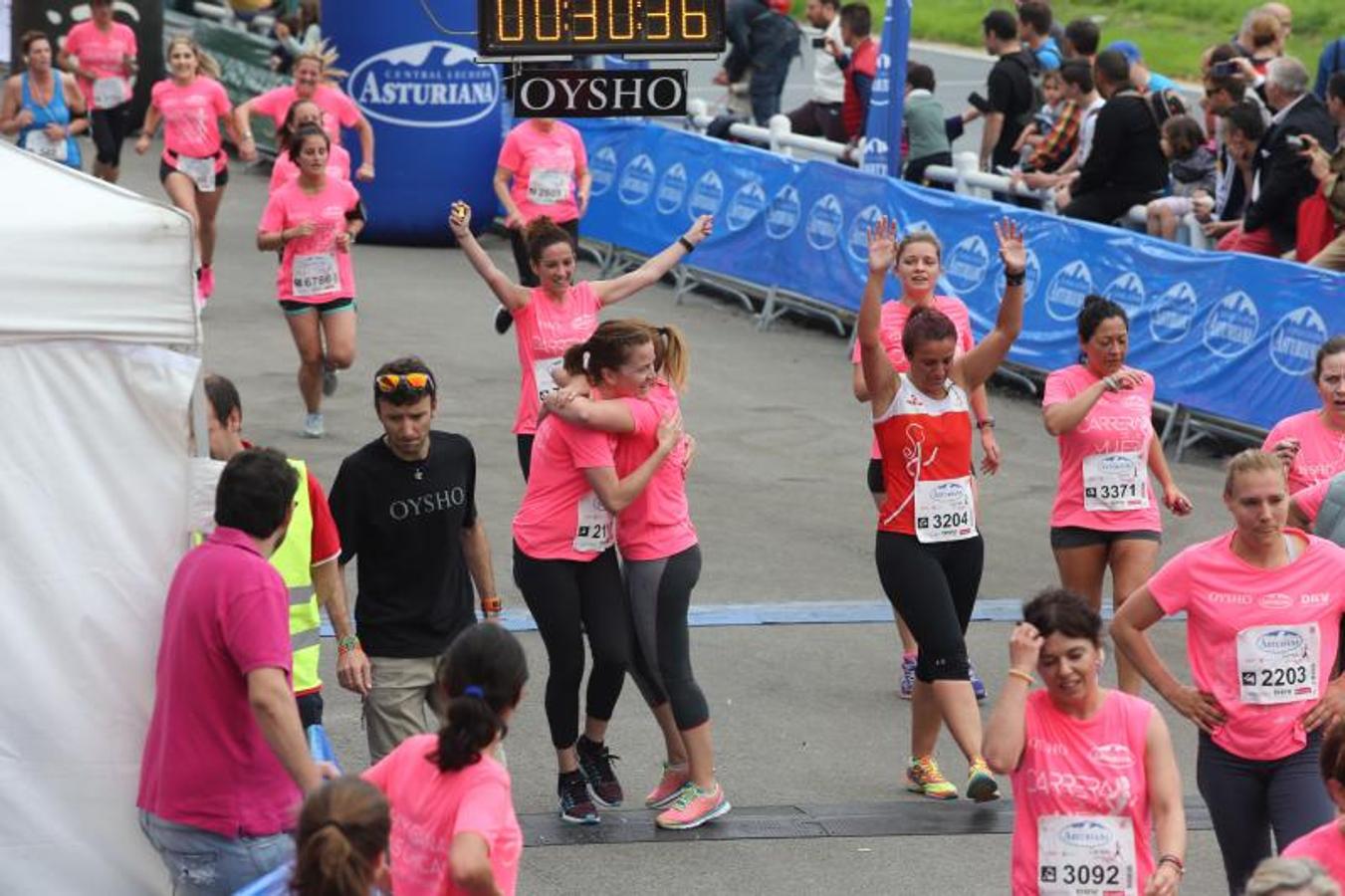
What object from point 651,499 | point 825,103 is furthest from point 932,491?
point 825,103

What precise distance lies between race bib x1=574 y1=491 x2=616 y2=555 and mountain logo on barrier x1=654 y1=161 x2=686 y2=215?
10885mm

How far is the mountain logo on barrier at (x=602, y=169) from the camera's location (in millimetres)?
19891

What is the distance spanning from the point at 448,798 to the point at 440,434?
2658 millimetres

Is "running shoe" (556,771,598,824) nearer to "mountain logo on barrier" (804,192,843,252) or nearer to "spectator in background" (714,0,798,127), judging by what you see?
"mountain logo on barrier" (804,192,843,252)

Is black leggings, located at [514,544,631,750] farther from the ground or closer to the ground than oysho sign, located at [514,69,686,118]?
closer to the ground

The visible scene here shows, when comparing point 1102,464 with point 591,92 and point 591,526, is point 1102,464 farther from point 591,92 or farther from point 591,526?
point 591,92

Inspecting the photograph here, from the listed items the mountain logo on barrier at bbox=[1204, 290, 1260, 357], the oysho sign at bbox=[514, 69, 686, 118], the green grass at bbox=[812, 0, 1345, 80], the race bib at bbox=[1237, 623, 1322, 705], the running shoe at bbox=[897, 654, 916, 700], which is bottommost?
the green grass at bbox=[812, 0, 1345, 80]

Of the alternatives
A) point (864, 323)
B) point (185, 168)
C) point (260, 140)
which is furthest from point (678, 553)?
point (260, 140)

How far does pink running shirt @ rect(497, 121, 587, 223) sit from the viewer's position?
15.7 meters

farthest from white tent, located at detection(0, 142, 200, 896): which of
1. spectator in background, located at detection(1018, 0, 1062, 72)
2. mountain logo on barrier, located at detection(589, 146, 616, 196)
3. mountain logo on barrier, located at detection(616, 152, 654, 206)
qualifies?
spectator in background, located at detection(1018, 0, 1062, 72)

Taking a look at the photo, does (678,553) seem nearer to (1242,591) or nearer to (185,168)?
(1242,591)

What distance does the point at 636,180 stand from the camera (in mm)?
19594

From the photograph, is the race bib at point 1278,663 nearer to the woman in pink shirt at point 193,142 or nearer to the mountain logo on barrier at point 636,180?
the woman in pink shirt at point 193,142

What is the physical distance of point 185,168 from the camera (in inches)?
689
